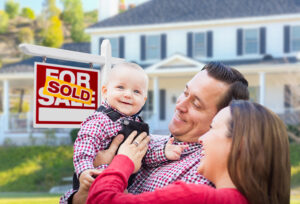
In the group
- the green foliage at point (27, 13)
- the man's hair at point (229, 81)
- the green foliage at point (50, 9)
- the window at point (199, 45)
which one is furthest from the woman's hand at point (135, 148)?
the green foliage at point (27, 13)

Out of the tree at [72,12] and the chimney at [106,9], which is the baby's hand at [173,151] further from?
the tree at [72,12]

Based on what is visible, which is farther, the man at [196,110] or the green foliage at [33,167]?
the green foliage at [33,167]

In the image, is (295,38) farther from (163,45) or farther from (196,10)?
(163,45)

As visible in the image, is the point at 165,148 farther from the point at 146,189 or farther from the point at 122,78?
the point at 122,78

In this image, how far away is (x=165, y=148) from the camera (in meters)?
3.00

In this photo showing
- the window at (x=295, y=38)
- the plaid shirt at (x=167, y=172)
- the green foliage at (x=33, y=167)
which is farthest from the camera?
the window at (x=295, y=38)

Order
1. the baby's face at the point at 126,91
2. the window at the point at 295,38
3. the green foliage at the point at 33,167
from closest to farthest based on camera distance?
the baby's face at the point at 126,91 → the green foliage at the point at 33,167 → the window at the point at 295,38

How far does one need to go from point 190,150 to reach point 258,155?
85cm

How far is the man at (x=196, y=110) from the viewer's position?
9.45 ft

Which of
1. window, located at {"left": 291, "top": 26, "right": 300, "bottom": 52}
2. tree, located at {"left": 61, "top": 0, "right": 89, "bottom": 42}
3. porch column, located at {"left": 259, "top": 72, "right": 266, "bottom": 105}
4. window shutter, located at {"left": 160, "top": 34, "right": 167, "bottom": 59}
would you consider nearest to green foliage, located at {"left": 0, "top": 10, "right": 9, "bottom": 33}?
tree, located at {"left": 61, "top": 0, "right": 89, "bottom": 42}

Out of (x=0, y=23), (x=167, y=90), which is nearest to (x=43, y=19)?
(x=0, y=23)

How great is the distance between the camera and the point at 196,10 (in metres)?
25.9

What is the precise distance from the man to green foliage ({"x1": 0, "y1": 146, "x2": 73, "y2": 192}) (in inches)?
623

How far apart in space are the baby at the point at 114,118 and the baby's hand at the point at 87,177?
35mm
